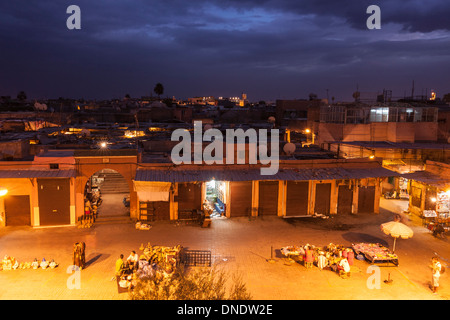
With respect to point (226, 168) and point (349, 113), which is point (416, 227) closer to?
point (226, 168)

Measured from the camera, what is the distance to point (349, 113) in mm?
31203

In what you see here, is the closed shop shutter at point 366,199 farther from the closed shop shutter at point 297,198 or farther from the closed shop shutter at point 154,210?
the closed shop shutter at point 154,210

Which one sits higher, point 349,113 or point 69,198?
point 349,113

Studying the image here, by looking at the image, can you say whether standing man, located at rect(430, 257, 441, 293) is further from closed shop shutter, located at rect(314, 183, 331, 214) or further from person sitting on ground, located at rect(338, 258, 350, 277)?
closed shop shutter, located at rect(314, 183, 331, 214)

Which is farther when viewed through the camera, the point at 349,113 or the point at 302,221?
the point at 349,113

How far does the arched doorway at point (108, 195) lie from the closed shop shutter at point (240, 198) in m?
6.09

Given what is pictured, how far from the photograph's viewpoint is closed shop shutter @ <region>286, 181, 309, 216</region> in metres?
21.0

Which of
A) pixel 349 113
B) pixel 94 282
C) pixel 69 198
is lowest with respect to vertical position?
pixel 94 282

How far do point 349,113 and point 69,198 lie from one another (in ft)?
77.9

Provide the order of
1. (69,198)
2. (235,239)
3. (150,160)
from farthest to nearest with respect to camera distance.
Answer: (150,160), (69,198), (235,239)

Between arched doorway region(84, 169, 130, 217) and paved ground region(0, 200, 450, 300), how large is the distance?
204 centimetres

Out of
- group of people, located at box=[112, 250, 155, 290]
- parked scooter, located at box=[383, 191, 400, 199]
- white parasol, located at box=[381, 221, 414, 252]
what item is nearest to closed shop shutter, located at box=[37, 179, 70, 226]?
group of people, located at box=[112, 250, 155, 290]
